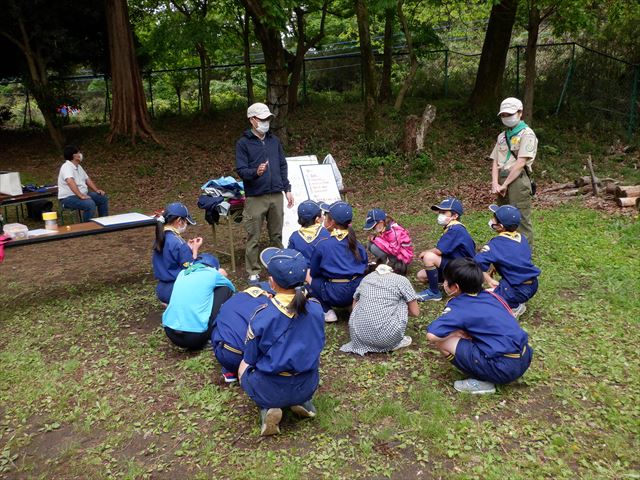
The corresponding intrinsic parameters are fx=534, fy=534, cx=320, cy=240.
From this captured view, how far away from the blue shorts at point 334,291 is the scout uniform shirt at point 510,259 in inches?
44.9

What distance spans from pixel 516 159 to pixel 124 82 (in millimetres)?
10847

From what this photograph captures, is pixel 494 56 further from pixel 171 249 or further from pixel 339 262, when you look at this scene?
pixel 171 249

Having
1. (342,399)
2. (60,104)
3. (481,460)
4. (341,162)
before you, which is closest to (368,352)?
(342,399)

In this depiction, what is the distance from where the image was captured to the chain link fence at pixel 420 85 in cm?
1384

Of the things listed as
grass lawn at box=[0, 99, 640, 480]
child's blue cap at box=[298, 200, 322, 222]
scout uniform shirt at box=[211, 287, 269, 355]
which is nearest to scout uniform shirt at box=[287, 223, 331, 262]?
child's blue cap at box=[298, 200, 322, 222]

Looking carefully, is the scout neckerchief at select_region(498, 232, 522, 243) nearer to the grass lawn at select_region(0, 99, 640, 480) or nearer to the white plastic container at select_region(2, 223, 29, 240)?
the grass lawn at select_region(0, 99, 640, 480)

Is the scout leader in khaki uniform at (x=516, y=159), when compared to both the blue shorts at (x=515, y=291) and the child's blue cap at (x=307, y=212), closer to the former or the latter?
the blue shorts at (x=515, y=291)

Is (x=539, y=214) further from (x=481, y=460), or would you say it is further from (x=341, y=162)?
(x=481, y=460)

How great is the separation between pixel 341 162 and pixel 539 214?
5.29 metres

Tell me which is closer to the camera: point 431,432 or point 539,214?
point 431,432

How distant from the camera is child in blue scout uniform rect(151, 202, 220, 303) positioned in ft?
15.6

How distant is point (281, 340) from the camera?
3107mm

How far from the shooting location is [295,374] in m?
3.20

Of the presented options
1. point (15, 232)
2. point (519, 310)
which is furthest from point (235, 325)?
point (15, 232)
